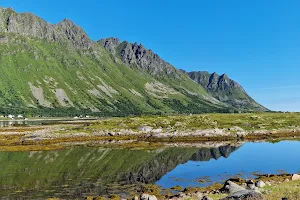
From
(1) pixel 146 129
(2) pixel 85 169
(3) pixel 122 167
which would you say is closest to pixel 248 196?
(3) pixel 122 167

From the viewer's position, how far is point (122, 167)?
6056cm

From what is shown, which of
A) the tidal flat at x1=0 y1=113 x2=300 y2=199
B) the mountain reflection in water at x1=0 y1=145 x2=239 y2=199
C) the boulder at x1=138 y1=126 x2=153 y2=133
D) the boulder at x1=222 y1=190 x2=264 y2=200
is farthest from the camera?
the boulder at x1=138 y1=126 x2=153 y2=133

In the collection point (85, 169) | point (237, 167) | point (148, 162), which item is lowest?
point (237, 167)

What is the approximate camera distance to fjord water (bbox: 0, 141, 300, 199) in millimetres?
44938

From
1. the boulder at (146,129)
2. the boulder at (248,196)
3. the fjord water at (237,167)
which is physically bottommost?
the fjord water at (237,167)

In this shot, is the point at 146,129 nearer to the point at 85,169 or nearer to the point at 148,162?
the point at 148,162

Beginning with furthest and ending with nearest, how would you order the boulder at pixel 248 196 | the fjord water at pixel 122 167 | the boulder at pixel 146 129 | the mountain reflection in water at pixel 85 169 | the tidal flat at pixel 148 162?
1. the boulder at pixel 146 129
2. the fjord water at pixel 122 167
3. the mountain reflection in water at pixel 85 169
4. the tidal flat at pixel 148 162
5. the boulder at pixel 248 196

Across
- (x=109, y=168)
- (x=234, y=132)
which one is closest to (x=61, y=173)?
(x=109, y=168)

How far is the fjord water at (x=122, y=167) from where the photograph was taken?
44.9m

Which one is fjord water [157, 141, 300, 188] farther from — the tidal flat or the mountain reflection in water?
the mountain reflection in water

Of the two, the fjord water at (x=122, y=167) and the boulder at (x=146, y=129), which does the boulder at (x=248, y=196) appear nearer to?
the fjord water at (x=122, y=167)

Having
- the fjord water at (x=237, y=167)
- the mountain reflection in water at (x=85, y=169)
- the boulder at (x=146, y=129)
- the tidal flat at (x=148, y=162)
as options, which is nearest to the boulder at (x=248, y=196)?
the tidal flat at (x=148, y=162)

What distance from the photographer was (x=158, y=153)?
78.7 metres

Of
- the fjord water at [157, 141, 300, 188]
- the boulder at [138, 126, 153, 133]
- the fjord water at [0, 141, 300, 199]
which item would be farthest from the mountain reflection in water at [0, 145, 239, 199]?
the boulder at [138, 126, 153, 133]
